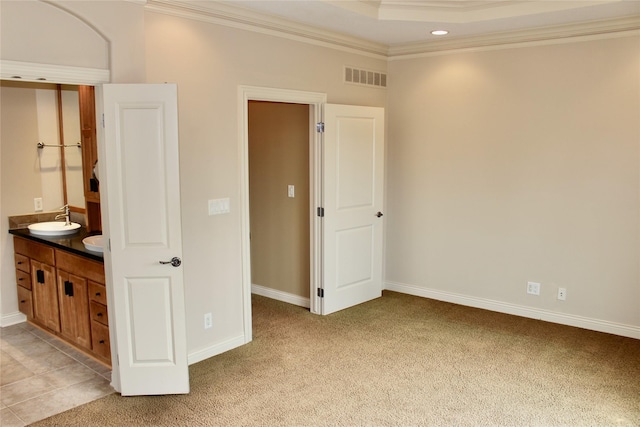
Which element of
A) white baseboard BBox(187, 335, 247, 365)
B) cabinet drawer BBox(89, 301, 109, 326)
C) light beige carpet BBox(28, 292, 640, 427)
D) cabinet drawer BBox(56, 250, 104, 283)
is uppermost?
cabinet drawer BBox(56, 250, 104, 283)

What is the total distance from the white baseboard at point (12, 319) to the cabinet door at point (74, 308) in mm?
806

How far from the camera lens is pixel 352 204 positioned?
5016 millimetres

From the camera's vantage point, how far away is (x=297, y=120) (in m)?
5.01

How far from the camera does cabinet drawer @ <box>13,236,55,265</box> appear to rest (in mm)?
4180

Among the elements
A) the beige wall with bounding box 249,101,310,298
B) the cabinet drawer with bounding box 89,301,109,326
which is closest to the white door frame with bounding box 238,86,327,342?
the beige wall with bounding box 249,101,310,298

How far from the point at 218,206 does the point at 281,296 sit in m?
1.77

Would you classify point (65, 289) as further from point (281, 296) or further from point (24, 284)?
point (281, 296)

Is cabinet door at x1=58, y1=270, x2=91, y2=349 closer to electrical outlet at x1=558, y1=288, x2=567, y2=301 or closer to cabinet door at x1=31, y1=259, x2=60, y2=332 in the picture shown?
cabinet door at x1=31, y1=259, x2=60, y2=332

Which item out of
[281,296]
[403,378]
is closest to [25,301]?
[281,296]

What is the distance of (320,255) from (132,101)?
2.34 meters

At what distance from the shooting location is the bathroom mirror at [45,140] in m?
4.56

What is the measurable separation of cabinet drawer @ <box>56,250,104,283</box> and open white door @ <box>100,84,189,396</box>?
0.38 metres

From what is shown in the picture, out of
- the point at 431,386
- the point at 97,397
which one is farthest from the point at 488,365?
the point at 97,397

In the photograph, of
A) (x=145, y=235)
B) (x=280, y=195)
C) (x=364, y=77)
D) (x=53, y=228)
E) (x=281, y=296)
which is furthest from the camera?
(x=281, y=296)
